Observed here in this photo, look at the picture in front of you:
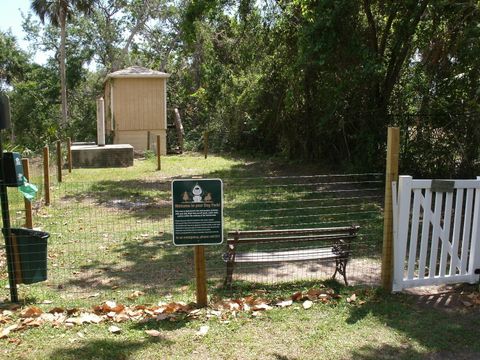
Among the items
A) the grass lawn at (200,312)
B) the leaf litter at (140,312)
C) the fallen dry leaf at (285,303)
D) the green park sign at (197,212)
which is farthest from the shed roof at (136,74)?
the fallen dry leaf at (285,303)

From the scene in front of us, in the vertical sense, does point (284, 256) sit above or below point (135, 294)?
above

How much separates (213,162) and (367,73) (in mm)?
9612

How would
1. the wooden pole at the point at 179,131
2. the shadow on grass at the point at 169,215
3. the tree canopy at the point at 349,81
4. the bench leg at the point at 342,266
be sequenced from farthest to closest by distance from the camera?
the wooden pole at the point at 179,131 < the tree canopy at the point at 349,81 < the shadow on grass at the point at 169,215 < the bench leg at the point at 342,266

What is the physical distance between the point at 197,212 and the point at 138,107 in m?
22.2

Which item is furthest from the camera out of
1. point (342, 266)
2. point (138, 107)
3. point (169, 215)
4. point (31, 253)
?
point (138, 107)

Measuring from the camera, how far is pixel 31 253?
5.55 meters

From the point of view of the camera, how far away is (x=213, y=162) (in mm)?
21297

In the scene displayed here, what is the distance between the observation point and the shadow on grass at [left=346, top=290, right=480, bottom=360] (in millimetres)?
4449

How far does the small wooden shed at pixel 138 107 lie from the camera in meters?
26.2

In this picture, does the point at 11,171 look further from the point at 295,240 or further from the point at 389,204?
the point at 389,204

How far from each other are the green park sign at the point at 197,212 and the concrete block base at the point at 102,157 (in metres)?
15.6

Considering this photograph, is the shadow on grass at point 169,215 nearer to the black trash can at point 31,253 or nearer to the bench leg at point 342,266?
the bench leg at point 342,266

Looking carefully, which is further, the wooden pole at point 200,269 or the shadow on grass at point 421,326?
the wooden pole at point 200,269

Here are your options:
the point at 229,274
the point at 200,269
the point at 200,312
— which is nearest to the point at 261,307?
the point at 200,312
